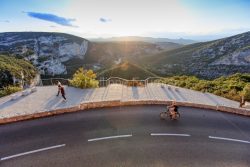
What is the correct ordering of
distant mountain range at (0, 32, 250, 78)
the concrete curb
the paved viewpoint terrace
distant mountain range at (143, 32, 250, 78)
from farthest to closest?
distant mountain range at (0, 32, 250, 78) < distant mountain range at (143, 32, 250, 78) < the paved viewpoint terrace < the concrete curb

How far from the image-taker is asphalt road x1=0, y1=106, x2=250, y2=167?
1023cm

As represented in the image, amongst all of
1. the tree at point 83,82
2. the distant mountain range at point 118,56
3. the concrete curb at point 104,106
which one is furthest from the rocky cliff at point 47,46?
the concrete curb at point 104,106

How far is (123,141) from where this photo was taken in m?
11.8

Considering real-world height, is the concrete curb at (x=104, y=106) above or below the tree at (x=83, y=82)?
below

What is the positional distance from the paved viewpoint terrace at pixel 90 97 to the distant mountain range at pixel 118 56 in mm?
59394

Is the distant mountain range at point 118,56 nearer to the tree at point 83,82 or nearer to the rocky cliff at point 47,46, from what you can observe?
the rocky cliff at point 47,46

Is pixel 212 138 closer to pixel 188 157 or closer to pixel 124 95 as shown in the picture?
pixel 188 157

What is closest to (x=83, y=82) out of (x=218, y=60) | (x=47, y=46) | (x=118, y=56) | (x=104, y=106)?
(x=104, y=106)

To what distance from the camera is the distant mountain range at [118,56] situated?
303ft

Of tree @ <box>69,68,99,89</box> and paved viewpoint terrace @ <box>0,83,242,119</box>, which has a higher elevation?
tree @ <box>69,68,99,89</box>

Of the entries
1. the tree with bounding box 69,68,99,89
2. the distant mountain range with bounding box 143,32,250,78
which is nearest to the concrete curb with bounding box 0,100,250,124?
the tree with bounding box 69,68,99,89

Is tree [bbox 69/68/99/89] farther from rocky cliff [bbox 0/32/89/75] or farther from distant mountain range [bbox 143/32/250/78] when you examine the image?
rocky cliff [bbox 0/32/89/75]

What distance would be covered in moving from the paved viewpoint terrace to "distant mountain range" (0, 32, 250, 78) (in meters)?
59.4

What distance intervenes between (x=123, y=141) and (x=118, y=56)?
165 metres
